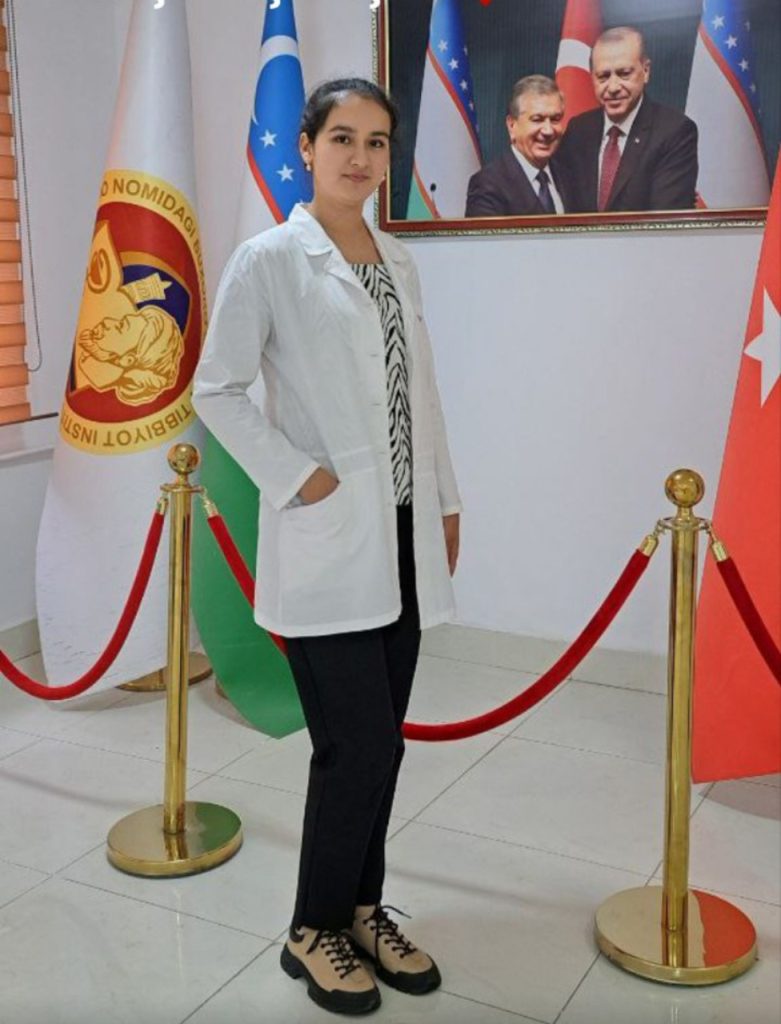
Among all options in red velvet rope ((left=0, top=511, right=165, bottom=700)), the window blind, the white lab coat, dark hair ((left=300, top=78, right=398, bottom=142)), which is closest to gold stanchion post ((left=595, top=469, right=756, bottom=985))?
the white lab coat

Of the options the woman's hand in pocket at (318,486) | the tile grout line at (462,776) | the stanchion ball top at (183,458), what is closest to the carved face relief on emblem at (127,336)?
the stanchion ball top at (183,458)

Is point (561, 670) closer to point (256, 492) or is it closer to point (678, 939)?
point (678, 939)

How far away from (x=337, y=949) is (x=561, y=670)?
26.6 inches

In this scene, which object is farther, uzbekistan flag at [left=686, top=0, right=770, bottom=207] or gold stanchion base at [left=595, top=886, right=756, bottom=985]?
uzbekistan flag at [left=686, top=0, right=770, bottom=207]

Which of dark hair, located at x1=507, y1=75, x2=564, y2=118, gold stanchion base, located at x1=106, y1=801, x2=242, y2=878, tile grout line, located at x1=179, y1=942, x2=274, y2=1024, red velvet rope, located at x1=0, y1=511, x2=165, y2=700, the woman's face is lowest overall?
→ tile grout line, located at x1=179, y1=942, x2=274, y2=1024

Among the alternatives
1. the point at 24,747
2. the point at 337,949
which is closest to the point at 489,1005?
the point at 337,949

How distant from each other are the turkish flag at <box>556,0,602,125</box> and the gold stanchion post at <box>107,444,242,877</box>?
1641 millimetres

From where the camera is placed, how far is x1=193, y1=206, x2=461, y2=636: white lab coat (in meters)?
1.94

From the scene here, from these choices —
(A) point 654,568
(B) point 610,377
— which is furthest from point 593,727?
(B) point 610,377

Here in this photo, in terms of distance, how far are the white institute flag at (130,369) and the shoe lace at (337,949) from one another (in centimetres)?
159

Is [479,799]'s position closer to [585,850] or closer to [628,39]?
[585,850]

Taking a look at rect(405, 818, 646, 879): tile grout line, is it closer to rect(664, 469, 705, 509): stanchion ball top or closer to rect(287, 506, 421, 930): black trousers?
rect(287, 506, 421, 930): black trousers

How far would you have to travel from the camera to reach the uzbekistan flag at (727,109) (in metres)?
3.28

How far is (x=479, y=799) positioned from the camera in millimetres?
3002
